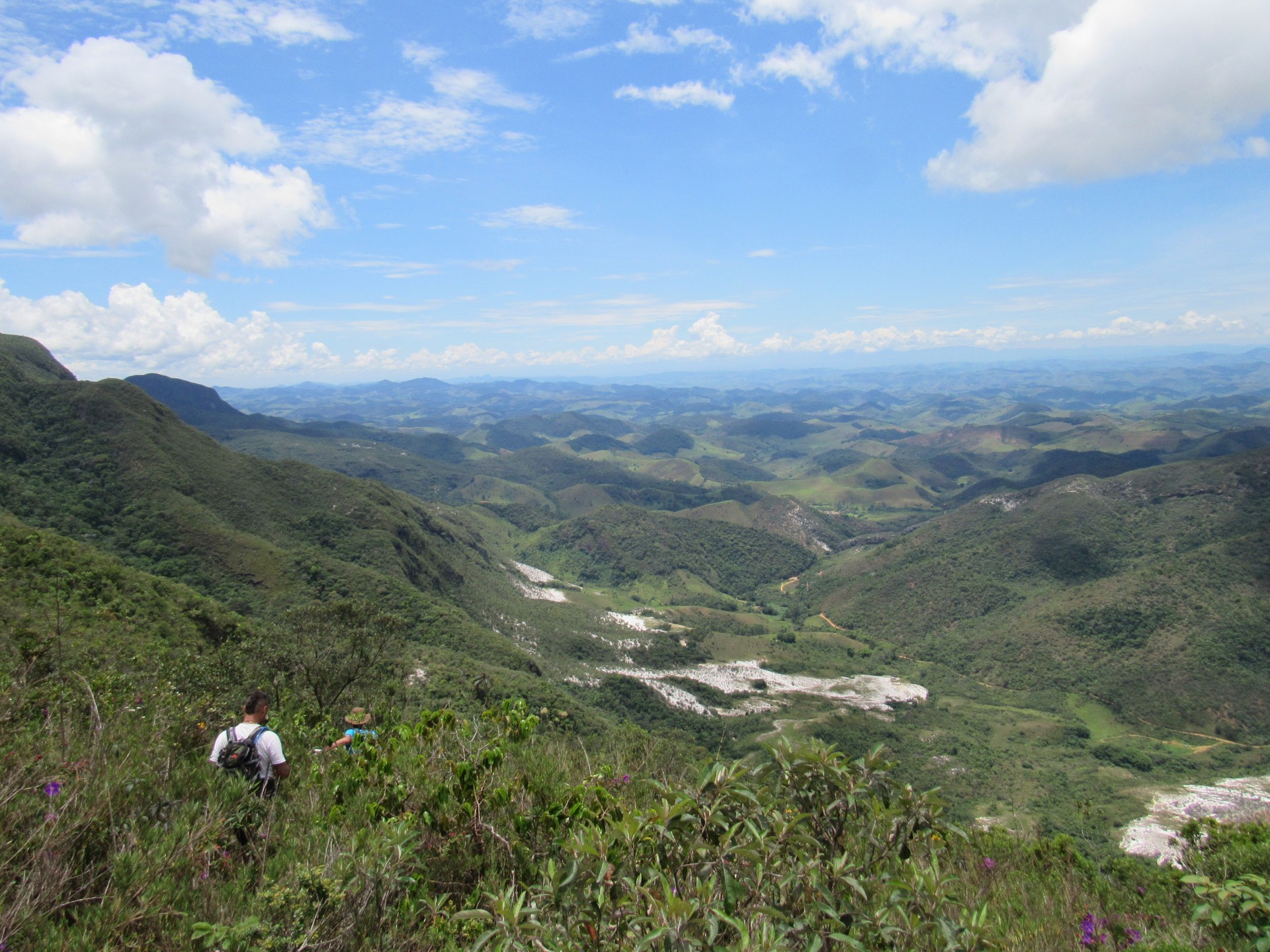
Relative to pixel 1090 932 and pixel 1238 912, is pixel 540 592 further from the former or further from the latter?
pixel 1238 912

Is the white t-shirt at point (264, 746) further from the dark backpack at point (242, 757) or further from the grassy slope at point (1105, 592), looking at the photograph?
the grassy slope at point (1105, 592)

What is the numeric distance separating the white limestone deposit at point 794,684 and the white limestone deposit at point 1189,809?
35.8 m

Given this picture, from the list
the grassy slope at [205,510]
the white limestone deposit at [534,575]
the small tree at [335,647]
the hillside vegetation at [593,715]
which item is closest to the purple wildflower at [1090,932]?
the hillside vegetation at [593,715]

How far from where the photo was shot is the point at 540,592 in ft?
463

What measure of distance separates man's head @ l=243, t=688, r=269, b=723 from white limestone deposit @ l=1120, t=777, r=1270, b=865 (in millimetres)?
70436

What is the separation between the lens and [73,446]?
89438mm

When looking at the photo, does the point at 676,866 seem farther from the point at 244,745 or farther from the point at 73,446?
the point at 73,446

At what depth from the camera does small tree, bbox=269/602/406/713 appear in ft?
88.4

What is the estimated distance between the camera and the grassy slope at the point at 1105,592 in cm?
9350

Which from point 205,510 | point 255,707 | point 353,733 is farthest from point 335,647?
point 205,510

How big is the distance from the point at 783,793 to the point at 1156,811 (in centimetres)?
8266

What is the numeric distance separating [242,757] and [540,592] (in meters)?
137

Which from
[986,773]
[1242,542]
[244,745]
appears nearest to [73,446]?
[244,745]

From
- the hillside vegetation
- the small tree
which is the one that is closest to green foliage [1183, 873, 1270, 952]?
the hillside vegetation
